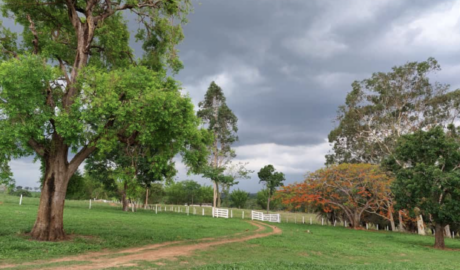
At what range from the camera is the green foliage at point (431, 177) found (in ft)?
58.5

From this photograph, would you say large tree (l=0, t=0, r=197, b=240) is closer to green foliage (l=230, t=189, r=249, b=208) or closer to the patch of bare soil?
the patch of bare soil

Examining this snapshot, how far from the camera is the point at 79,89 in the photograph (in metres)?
12.7

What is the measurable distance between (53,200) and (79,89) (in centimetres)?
476

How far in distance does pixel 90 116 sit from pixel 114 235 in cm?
672

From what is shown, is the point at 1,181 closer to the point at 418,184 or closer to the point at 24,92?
the point at 24,92

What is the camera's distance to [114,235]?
14523 mm

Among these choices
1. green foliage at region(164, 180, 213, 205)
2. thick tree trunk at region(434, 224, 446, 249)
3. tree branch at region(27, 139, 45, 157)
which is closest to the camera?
tree branch at region(27, 139, 45, 157)

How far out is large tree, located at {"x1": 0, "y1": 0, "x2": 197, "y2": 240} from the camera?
10641mm

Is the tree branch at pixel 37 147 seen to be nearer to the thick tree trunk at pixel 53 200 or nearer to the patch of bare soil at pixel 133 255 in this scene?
the thick tree trunk at pixel 53 200

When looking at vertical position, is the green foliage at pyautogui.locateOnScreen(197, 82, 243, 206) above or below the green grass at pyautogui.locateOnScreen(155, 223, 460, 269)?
above

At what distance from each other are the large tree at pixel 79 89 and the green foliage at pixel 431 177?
580 inches

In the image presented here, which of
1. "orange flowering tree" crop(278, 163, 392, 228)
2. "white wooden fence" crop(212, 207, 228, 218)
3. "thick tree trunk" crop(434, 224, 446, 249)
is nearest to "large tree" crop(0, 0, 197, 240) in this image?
"thick tree trunk" crop(434, 224, 446, 249)

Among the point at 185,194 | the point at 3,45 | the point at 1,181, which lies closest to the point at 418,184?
the point at 1,181

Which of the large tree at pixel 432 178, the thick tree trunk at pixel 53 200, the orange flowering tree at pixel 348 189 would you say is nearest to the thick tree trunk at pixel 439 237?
the large tree at pixel 432 178
